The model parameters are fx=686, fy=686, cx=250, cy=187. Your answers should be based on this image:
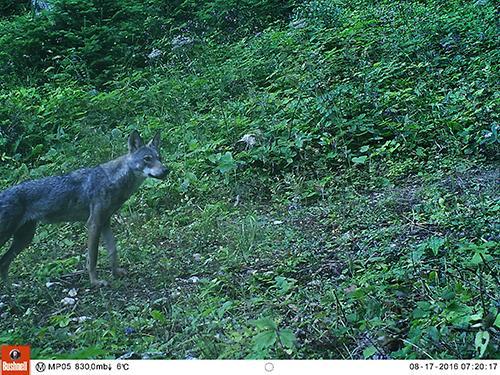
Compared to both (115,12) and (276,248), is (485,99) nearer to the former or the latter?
(276,248)

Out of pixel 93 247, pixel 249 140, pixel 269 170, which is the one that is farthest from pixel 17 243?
pixel 249 140

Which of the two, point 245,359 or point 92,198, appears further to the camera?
point 92,198

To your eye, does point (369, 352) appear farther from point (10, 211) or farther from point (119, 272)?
point (10, 211)

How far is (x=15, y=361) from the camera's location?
9.82 ft

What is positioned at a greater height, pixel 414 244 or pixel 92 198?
pixel 92 198

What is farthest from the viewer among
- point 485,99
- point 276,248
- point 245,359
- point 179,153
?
point 179,153

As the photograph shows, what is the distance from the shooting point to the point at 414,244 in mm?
4074

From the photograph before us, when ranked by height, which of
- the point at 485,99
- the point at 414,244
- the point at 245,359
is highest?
the point at 245,359

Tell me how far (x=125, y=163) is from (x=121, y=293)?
0.99 metres

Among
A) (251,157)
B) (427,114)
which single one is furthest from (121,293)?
(427,114)

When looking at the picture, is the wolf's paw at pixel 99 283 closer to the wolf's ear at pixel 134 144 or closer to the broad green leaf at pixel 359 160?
the wolf's ear at pixel 134 144

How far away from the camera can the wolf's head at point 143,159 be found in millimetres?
4742

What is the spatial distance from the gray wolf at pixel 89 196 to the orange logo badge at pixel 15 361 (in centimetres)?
158

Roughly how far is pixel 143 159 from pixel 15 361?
2.05 meters
